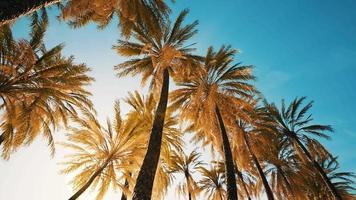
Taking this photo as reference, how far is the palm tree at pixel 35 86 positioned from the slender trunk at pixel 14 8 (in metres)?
5.98

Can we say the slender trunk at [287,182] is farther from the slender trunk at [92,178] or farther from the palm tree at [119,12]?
the palm tree at [119,12]

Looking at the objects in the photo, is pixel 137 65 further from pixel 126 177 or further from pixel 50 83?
pixel 126 177

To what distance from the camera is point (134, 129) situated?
707 inches

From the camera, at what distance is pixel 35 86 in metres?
13.8

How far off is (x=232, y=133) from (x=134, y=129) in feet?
22.4

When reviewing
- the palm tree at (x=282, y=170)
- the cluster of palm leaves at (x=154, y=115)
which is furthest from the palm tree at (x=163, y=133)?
the palm tree at (x=282, y=170)

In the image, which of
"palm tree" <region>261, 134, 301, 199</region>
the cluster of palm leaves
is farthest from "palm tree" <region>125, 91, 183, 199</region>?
"palm tree" <region>261, 134, 301, 199</region>

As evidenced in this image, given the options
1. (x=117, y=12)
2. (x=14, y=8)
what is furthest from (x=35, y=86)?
(x=14, y=8)

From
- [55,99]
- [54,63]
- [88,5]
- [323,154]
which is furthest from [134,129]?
[323,154]

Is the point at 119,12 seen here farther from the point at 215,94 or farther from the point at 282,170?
the point at 282,170

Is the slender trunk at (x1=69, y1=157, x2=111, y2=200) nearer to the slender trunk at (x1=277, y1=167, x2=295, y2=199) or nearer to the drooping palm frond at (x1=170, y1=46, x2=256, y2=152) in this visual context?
the drooping palm frond at (x1=170, y1=46, x2=256, y2=152)

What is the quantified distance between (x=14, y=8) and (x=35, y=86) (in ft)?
28.1

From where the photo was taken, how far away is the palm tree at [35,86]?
12.6m

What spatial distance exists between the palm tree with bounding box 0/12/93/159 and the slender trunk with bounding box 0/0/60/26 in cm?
598
